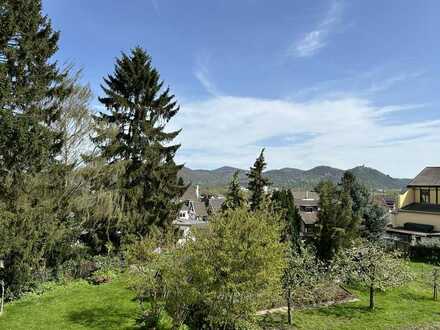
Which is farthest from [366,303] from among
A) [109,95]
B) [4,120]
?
[109,95]

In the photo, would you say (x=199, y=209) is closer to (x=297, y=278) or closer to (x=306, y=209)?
(x=306, y=209)

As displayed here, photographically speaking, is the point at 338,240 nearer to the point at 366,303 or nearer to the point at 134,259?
the point at 366,303

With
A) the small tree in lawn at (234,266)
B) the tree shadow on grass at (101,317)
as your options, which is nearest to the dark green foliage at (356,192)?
the small tree in lawn at (234,266)

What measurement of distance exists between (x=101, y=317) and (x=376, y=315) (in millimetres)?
12684

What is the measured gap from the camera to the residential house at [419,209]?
3798cm

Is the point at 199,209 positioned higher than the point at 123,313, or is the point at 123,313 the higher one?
the point at 199,209

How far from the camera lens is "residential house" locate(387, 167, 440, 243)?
38.0 m

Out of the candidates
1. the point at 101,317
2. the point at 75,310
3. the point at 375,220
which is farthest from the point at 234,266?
the point at 375,220

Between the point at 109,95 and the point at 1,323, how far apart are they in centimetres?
1640

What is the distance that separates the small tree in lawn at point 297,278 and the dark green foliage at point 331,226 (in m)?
4.99

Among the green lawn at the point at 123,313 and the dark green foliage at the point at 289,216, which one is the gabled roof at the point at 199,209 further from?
the green lawn at the point at 123,313

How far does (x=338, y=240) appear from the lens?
75.0 feet

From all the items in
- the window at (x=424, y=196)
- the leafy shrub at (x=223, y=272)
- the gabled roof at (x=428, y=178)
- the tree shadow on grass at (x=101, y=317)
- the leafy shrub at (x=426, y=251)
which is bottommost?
the tree shadow on grass at (x=101, y=317)

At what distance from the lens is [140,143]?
26.8 meters
